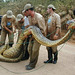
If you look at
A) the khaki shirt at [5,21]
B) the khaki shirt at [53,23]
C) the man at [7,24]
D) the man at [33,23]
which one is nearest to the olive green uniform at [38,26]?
the man at [33,23]

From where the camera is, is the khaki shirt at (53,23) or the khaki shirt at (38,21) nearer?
the khaki shirt at (38,21)

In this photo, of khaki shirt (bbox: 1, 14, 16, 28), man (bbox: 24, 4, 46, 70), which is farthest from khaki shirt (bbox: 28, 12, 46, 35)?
khaki shirt (bbox: 1, 14, 16, 28)

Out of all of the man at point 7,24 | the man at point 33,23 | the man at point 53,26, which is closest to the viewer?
the man at point 33,23

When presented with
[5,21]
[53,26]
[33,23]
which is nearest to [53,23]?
[53,26]

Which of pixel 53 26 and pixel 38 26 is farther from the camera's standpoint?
pixel 53 26

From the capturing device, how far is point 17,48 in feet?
15.8

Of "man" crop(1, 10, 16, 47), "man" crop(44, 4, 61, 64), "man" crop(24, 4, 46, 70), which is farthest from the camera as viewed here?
"man" crop(1, 10, 16, 47)

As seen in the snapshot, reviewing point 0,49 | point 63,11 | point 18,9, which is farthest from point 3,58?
point 18,9

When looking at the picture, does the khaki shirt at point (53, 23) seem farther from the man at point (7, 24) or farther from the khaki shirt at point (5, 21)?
the khaki shirt at point (5, 21)

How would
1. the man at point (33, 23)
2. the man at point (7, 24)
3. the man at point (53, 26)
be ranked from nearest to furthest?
1. the man at point (33, 23)
2. the man at point (53, 26)
3. the man at point (7, 24)

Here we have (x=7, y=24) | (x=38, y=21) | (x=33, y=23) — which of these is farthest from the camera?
(x=7, y=24)

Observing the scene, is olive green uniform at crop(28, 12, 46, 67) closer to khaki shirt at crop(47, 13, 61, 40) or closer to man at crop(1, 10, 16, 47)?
khaki shirt at crop(47, 13, 61, 40)

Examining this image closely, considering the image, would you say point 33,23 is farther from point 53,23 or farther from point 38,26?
point 53,23

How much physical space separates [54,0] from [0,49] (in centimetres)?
1048
